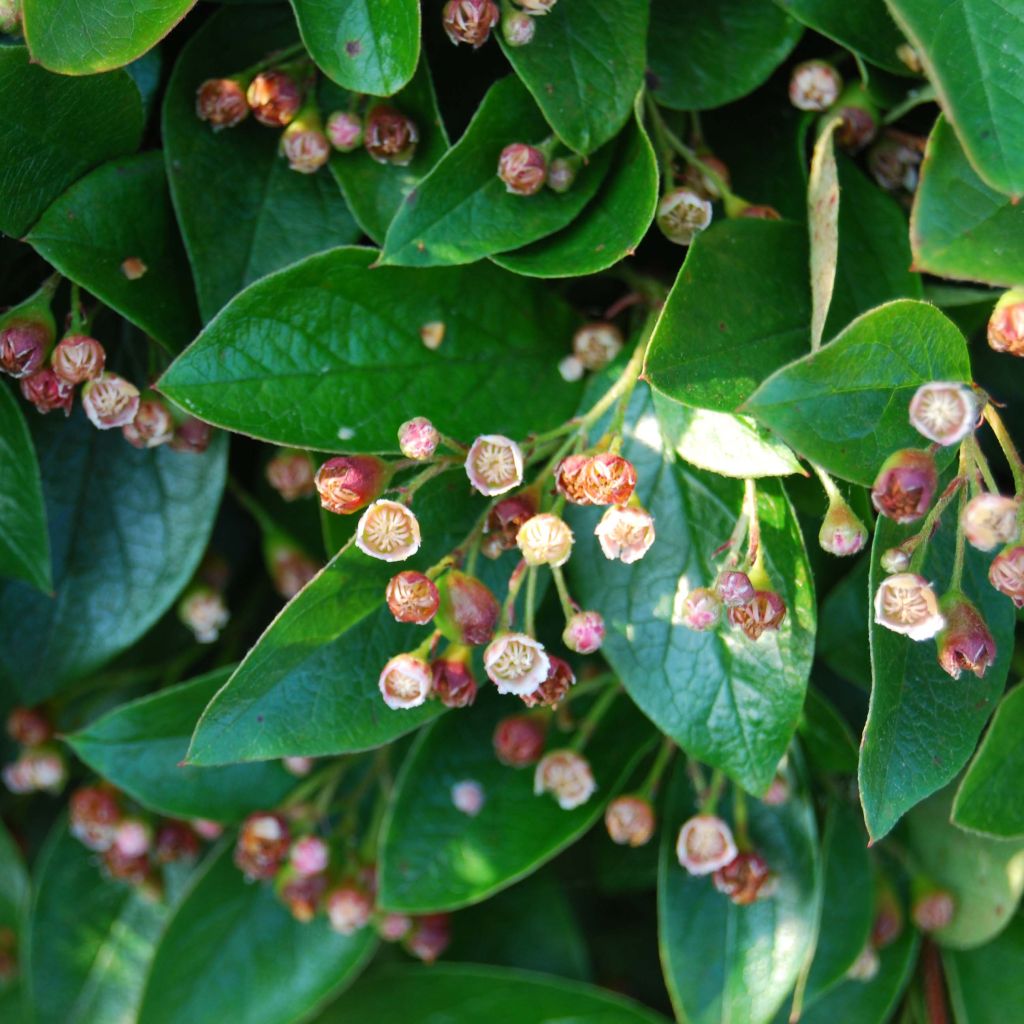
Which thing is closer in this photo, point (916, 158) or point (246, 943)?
point (916, 158)

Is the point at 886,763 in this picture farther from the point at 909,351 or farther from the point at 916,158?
the point at 916,158

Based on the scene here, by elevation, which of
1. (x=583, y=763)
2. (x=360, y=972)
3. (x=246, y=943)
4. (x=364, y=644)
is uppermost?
(x=364, y=644)

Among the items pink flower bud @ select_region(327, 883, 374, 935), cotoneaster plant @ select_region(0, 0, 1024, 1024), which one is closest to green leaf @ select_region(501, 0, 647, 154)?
cotoneaster plant @ select_region(0, 0, 1024, 1024)

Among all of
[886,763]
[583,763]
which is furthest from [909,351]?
[583,763]

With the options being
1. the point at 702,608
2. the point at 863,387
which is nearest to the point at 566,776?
the point at 702,608

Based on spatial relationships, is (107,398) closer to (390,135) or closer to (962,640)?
(390,135)

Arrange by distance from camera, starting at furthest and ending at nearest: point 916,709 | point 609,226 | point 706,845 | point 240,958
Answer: point 240,958, point 706,845, point 609,226, point 916,709

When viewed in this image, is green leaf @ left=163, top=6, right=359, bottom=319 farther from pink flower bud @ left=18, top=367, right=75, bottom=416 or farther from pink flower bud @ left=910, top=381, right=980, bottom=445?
pink flower bud @ left=910, top=381, right=980, bottom=445
